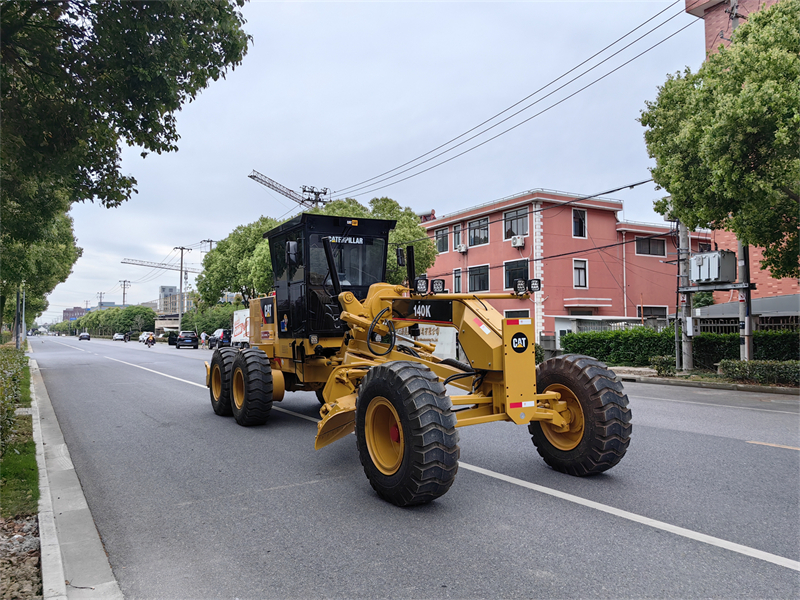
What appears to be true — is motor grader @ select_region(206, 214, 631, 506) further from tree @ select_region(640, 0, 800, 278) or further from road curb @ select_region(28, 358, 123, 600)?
tree @ select_region(640, 0, 800, 278)

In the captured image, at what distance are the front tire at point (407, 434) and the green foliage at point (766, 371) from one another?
45.9 ft

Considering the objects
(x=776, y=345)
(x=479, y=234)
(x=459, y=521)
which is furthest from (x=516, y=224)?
(x=459, y=521)

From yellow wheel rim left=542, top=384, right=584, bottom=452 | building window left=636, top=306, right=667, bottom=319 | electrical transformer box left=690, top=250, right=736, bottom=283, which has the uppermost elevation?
electrical transformer box left=690, top=250, right=736, bottom=283

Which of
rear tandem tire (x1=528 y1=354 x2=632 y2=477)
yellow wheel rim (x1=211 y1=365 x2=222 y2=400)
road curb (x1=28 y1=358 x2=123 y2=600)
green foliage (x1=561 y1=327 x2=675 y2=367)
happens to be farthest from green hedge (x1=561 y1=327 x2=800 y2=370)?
road curb (x1=28 y1=358 x2=123 y2=600)

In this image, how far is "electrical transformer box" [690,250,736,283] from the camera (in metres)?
17.0

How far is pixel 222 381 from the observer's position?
955cm

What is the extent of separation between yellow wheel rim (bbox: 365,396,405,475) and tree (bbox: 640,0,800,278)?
10574 mm

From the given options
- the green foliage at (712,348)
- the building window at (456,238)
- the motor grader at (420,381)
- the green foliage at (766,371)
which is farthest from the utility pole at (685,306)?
the building window at (456,238)

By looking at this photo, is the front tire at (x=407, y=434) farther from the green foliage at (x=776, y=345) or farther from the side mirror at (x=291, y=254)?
the green foliage at (x=776, y=345)

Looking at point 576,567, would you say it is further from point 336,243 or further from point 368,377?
point 336,243

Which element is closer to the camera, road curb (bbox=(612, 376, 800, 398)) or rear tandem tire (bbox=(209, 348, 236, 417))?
rear tandem tire (bbox=(209, 348, 236, 417))

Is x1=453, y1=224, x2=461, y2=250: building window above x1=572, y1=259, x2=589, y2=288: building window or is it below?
above

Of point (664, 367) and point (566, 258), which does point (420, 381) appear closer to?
point (664, 367)

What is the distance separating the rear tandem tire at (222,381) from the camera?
9500 millimetres
